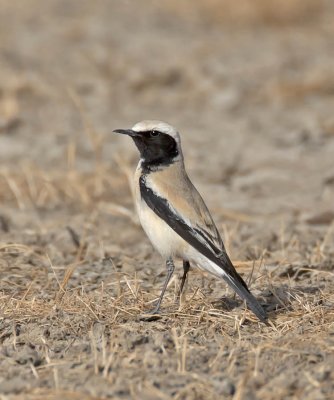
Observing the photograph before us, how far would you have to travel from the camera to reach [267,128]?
13180mm

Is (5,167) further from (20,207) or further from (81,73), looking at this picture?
(81,73)

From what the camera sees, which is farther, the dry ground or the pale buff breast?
the pale buff breast

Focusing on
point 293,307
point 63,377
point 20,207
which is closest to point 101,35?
point 20,207

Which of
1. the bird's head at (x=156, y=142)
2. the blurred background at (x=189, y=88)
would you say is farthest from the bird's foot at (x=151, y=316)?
the blurred background at (x=189, y=88)

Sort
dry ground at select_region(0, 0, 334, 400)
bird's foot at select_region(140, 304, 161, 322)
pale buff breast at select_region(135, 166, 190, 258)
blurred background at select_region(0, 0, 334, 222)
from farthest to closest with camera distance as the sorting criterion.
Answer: blurred background at select_region(0, 0, 334, 222) → pale buff breast at select_region(135, 166, 190, 258) → bird's foot at select_region(140, 304, 161, 322) → dry ground at select_region(0, 0, 334, 400)

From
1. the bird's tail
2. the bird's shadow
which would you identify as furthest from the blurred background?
the bird's tail

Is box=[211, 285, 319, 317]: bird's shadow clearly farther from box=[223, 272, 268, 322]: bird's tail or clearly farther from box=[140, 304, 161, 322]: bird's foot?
box=[140, 304, 161, 322]: bird's foot

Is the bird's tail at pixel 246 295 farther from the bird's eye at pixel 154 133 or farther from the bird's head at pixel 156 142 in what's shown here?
the bird's eye at pixel 154 133

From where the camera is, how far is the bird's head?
263 inches

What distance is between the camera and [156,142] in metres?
6.71

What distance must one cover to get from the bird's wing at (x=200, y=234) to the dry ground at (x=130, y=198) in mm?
221

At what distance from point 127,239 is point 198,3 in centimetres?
1127

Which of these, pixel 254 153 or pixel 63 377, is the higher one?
pixel 63 377

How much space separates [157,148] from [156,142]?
4 centimetres
